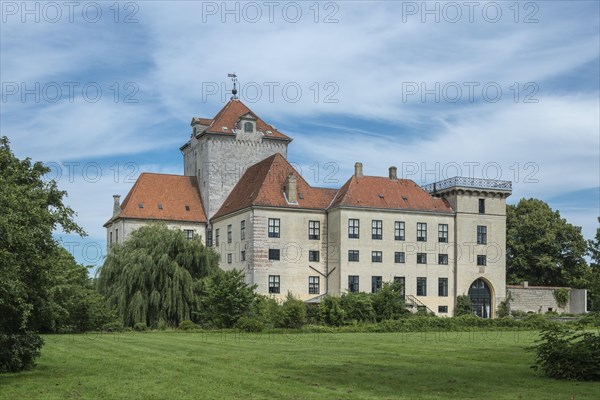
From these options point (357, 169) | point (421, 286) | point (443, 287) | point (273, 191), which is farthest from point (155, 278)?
point (443, 287)

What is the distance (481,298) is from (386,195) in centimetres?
1124

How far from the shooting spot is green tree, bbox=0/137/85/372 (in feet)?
62.0

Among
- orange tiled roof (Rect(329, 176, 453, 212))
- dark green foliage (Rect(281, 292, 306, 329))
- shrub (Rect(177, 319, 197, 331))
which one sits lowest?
shrub (Rect(177, 319, 197, 331))

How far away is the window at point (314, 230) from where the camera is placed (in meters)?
62.6

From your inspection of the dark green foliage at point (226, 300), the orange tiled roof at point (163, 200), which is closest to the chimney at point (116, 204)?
the orange tiled roof at point (163, 200)

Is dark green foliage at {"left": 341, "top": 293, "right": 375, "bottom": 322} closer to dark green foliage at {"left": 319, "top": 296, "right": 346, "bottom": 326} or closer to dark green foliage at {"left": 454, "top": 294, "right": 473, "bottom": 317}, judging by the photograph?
dark green foliage at {"left": 319, "top": 296, "right": 346, "bottom": 326}

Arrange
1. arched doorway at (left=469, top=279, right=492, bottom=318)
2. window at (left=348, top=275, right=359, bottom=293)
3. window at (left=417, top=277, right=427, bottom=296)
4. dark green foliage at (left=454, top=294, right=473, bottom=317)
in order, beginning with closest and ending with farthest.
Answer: window at (left=348, top=275, right=359, bottom=293) → window at (left=417, top=277, right=427, bottom=296) → dark green foliage at (left=454, top=294, right=473, bottom=317) → arched doorway at (left=469, top=279, right=492, bottom=318)

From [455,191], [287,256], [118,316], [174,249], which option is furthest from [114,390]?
[455,191]

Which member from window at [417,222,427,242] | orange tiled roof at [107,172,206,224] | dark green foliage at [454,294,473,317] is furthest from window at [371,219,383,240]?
orange tiled roof at [107,172,206,224]

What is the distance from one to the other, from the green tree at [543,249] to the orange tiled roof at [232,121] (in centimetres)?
2558

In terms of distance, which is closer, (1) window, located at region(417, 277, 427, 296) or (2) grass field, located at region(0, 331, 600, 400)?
(2) grass field, located at region(0, 331, 600, 400)

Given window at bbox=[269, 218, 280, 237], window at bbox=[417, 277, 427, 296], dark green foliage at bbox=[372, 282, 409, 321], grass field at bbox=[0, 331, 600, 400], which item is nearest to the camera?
grass field at bbox=[0, 331, 600, 400]

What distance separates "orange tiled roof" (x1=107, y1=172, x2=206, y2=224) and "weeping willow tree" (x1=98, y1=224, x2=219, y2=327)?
17.3 m

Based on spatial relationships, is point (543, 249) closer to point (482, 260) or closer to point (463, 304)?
point (482, 260)
